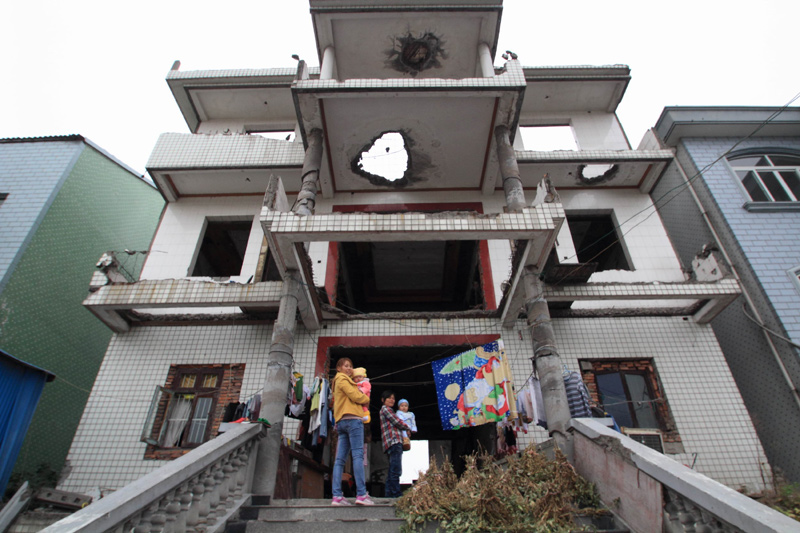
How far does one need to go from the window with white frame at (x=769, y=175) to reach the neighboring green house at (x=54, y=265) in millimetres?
16153

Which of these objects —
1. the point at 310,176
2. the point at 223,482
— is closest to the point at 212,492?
the point at 223,482

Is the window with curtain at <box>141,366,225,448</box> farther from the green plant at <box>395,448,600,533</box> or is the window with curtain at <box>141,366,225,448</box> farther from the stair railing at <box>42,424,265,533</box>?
the green plant at <box>395,448,600,533</box>

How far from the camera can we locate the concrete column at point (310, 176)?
850cm

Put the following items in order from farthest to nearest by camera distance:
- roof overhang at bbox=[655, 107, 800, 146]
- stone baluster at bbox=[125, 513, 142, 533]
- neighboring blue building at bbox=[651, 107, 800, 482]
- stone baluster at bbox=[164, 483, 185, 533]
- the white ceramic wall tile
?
roof overhang at bbox=[655, 107, 800, 146], neighboring blue building at bbox=[651, 107, 800, 482], the white ceramic wall tile, stone baluster at bbox=[164, 483, 185, 533], stone baluster at bbox=[125, 513, 142, 533]

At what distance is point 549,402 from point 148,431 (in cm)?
761

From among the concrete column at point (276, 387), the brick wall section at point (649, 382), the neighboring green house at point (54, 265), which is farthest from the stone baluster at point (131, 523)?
the brick wall section at point (649, 382)

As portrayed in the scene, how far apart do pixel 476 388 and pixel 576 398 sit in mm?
1951

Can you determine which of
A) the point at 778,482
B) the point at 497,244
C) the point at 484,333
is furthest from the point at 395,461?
the point at 778,482

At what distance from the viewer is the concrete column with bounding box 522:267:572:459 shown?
6.20m

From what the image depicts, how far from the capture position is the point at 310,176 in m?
9.20

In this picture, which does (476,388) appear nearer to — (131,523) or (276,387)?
(276,387)

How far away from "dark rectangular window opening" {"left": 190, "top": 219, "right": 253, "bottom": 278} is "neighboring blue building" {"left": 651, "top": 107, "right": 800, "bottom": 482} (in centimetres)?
1160

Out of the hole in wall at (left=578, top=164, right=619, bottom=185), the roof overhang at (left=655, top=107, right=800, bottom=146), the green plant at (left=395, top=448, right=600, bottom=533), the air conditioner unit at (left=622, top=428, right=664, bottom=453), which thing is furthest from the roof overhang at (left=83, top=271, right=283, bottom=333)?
the roof overhang at (left=655, top=107, right=800, bottom=146)

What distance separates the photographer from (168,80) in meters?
12.8
